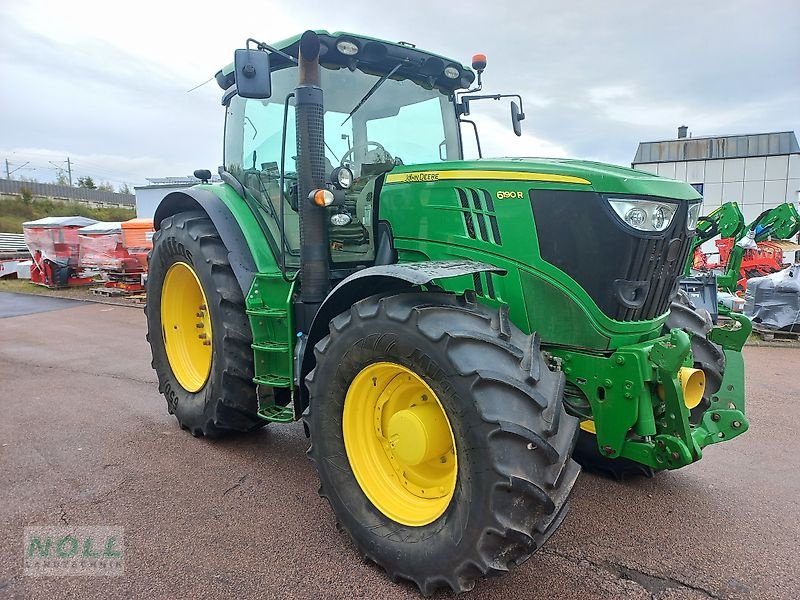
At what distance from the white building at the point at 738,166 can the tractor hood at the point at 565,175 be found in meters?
24.5

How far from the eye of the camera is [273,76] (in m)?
3.78

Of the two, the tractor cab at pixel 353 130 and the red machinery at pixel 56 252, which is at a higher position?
the tractor cab at pixel 353 130

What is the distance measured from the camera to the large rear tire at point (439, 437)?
7.26 feet

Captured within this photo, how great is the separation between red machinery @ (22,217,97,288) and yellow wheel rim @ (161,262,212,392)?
42.5ft

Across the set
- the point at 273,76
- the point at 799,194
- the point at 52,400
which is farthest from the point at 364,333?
the point at 799,194

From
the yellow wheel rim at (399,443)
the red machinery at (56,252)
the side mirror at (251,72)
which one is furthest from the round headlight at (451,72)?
the red machinery at (56,252)

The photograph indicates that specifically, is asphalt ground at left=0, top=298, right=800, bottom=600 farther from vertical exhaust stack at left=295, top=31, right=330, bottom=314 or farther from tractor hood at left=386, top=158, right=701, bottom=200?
tractor hood at left=386, top=158, right=701, bottom=200

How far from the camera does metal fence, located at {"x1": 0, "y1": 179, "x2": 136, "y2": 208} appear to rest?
124 feet

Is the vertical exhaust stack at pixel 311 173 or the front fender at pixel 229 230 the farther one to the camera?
the front fender at pixel 229 230

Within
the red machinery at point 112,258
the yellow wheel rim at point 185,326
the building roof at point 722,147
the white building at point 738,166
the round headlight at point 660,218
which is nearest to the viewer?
the round headlight at point 660,218

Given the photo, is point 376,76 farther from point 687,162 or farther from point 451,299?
point 687,162

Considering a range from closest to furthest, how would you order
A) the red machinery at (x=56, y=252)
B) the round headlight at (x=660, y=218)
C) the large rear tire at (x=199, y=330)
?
the round headlight at (x=660, y=218), the large rear tire at (x=199, y=330), the red machinery at (x=56, y=252)

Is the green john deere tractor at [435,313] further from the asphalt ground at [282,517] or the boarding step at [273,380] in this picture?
the asphalt ground at [282,517]

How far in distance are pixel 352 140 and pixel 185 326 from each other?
2.09 metres
